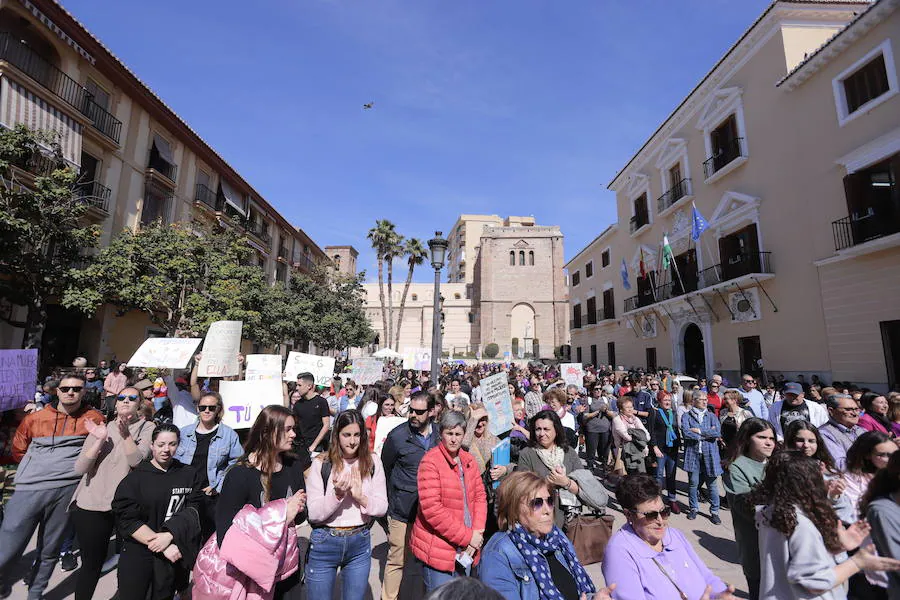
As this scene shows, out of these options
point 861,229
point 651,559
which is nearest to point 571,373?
point 861,229

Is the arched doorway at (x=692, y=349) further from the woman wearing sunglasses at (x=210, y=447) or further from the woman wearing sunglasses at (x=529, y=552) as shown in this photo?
the woman wearing sunglasses at (x=210, y=447)

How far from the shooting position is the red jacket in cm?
282

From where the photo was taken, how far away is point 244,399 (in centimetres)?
592

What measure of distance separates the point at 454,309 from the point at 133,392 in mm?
56285

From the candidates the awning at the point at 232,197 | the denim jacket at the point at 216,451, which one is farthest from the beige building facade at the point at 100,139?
the denim jacket at the point at 216,451

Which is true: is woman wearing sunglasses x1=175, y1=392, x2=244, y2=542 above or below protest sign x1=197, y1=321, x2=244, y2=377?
below

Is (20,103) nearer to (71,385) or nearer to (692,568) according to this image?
(71,385)

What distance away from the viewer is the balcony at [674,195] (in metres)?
18.4

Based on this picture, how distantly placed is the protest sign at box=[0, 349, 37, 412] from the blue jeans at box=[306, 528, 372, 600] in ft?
16.1

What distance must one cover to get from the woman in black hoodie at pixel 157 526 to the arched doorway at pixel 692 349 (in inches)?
785

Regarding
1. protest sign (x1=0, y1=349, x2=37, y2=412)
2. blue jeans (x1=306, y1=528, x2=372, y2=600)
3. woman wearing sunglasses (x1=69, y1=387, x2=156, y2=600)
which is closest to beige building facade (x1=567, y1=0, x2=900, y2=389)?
blue jeans (x1=306, y1=528, x2=372, y2=600)

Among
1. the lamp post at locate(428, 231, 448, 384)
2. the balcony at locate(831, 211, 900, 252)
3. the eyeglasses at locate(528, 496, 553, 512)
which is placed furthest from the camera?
the balcony at locate(831, 211, 900, 252)

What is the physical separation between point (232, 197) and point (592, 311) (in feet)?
75.4

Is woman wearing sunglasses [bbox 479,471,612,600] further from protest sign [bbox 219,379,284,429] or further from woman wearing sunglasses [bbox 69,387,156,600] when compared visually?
protest sign [bbox 219,379,284,429]
